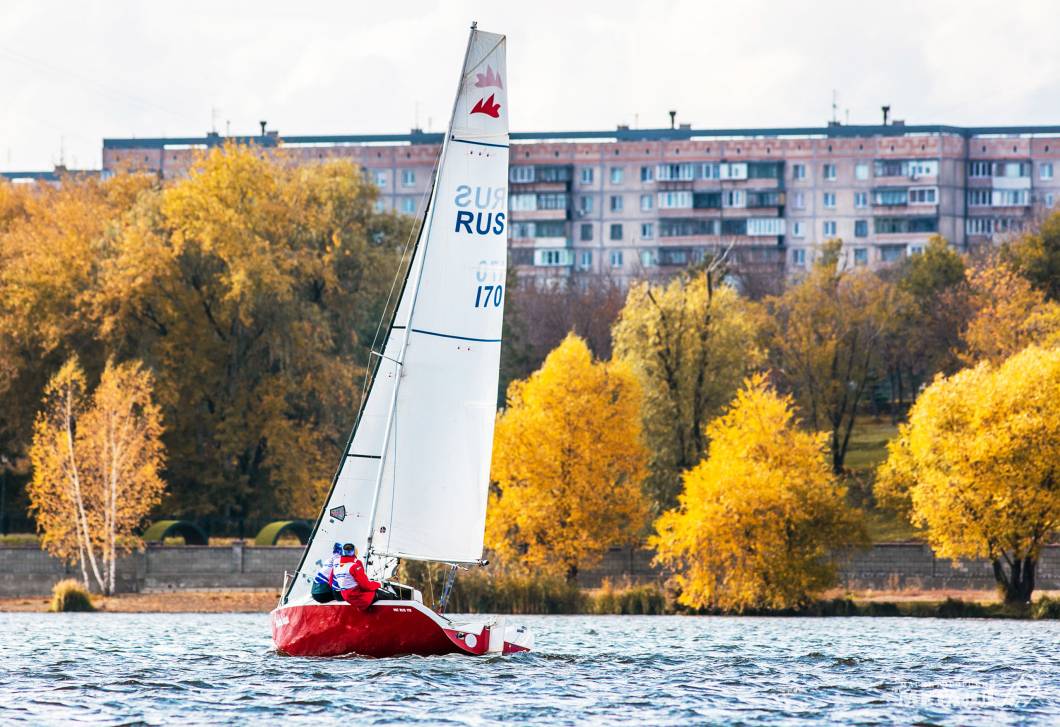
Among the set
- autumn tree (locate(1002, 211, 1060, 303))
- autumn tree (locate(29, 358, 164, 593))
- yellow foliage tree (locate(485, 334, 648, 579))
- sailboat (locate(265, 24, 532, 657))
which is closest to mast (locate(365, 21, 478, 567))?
sailboat (locate(265, 24, 532, 657))

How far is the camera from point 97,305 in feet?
243

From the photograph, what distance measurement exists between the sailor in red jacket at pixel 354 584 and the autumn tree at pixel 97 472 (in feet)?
121

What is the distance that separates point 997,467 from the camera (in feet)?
192

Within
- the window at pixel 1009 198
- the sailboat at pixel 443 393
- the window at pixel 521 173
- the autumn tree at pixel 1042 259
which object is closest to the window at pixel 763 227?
the window at pixel 1009 198

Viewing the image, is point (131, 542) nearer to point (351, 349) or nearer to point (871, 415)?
point (351, 349)

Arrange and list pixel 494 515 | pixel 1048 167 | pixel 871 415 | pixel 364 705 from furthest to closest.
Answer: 1. pixel 1048 167
2. pixel 871 415
3. pixel 494 515
4. pixel 364 705

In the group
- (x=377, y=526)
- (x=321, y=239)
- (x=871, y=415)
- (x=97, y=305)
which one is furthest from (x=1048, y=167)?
(x=377, y=526)

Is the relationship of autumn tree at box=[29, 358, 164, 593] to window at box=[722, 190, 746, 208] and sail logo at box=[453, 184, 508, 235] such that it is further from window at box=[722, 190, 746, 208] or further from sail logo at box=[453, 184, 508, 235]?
window at box=[722, 190, 746, 208]

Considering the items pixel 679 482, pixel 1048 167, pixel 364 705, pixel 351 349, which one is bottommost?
pixel 364 705

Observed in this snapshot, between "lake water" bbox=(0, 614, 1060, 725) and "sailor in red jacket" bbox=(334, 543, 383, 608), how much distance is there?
1161 millimetres

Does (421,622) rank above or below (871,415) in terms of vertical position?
below

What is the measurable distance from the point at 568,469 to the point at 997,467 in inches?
608

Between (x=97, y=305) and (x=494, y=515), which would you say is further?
(x=97, y=305)

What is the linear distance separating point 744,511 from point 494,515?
9749mm
